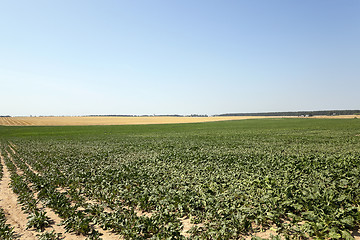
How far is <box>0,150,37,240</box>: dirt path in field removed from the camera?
770 centimetres

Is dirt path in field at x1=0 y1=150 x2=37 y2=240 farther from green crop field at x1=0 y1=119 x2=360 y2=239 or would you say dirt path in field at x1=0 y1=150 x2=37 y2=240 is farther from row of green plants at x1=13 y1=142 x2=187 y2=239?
row of green plants at x1=13 y1=142 x2=187 y2=239

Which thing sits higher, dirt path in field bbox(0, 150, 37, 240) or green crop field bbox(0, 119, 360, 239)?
green crop field bbox(0, 119, 360, 239)

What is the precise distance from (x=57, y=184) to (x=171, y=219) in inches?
393

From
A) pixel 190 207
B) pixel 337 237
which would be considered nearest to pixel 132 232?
pixel 190 207

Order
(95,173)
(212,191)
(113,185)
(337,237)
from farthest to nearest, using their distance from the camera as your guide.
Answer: (95,173) → (113,185) → (212,191) → (337,237)

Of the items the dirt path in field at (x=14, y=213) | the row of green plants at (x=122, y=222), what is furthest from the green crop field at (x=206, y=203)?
the dirt path in field at (x=14, y=213)

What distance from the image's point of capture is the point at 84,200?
10.8 m

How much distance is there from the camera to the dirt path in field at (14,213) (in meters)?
7.70

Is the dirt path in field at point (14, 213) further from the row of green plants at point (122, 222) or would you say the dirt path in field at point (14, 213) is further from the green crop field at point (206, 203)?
the row of green plants at point (122, 222)

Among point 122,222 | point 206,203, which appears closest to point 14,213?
point 122,222

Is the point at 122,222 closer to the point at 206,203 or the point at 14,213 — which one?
the point at 206,203

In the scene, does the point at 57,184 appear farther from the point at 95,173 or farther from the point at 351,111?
the point at 351,111

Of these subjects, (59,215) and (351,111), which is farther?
(351,111)

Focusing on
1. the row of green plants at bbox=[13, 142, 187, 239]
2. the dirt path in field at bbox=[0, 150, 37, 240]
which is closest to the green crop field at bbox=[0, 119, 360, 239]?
the row of green plants at bbox=[13, 142, 187, 239]
